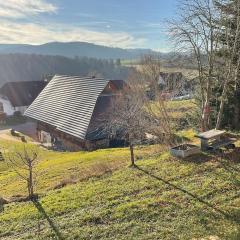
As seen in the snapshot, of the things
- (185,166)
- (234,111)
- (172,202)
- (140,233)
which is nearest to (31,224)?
(140,233)

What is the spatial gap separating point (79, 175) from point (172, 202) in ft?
21.6

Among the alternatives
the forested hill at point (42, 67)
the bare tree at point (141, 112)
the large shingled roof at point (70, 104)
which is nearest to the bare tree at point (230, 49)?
the bare tree at point (141, 112)

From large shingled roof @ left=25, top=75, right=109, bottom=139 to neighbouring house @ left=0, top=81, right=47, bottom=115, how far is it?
16.9 m

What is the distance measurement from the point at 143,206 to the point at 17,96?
4909 cm

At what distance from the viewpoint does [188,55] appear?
2005 centimetres

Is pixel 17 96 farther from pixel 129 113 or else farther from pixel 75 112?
pixel 129 113

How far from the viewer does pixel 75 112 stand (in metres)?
30.8

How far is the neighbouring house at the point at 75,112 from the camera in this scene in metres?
28.2

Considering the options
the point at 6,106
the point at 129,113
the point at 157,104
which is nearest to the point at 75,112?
the point at 157,104

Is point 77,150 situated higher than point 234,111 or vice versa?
point 234,111

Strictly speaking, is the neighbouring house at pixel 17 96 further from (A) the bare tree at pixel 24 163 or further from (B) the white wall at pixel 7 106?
(A) the bare tree at pixel 24 163

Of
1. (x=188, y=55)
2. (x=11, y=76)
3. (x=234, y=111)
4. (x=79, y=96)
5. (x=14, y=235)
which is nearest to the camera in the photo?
(x=14, y=235)

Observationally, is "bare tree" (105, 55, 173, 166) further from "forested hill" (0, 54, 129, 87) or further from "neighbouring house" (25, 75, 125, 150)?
"forested hill" (0, 54, 129, 87)

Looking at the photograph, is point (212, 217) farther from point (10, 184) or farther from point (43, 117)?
point (43, 117)
